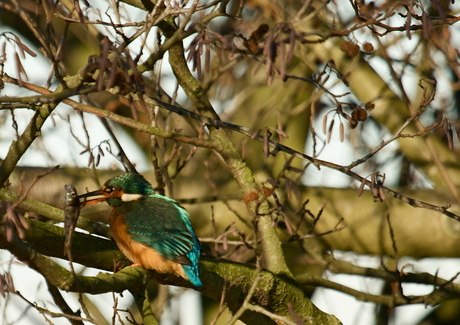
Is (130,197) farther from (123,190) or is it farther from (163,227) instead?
(163,227)

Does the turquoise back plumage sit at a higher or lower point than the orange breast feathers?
higher

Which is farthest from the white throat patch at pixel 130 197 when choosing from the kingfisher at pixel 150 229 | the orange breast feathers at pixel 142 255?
the orange breast feathers at pixel 142 255

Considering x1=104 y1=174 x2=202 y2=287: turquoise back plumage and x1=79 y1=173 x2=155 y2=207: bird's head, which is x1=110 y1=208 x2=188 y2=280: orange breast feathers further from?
x1=79 y1=173 x2=155 y2=207: bird's head

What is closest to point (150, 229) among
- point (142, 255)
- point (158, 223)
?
point (158, 223)

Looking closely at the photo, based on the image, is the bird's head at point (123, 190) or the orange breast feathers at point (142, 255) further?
the bird's head at point (123, 190)

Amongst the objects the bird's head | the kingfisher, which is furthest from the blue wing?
the bird's head

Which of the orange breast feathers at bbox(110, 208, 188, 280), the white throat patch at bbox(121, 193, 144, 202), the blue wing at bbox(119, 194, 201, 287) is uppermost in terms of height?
the white throat patch at bbox(121, 193, 144, 202)

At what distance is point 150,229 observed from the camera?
182 inches

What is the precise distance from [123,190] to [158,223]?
523mm

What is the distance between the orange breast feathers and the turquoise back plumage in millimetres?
42

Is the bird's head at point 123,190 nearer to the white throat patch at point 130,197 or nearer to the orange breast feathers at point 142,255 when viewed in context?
the white throat patch at point 130,197

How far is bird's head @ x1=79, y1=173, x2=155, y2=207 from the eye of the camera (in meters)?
5.00

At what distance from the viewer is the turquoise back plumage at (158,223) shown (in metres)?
4.34

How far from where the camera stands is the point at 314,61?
24.1 feet
